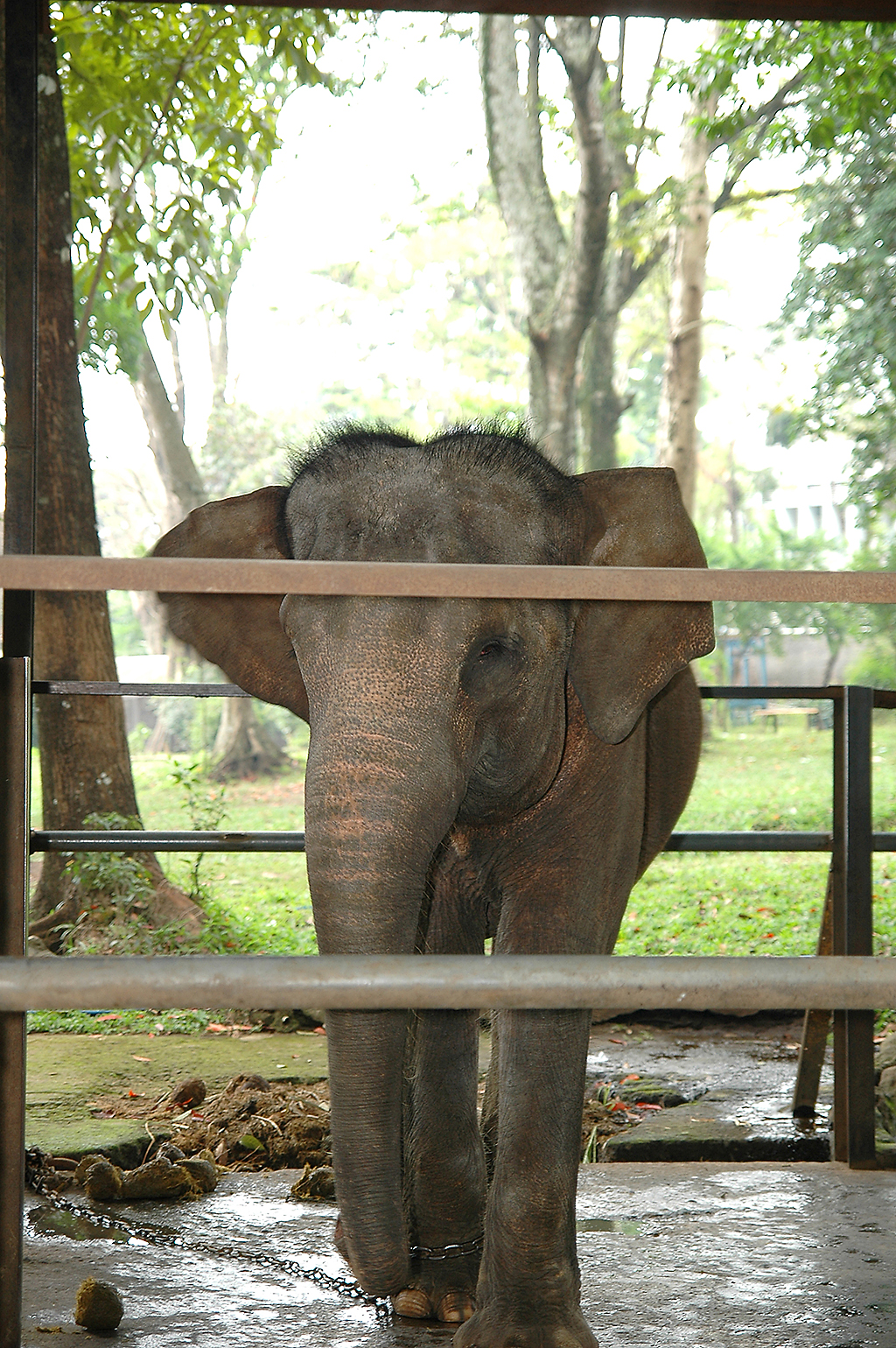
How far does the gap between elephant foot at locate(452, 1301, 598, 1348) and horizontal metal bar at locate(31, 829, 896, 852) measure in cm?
120

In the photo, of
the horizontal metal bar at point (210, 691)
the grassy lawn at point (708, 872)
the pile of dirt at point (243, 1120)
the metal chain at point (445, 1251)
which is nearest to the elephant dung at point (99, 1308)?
the metal chain at point (445, 1251)

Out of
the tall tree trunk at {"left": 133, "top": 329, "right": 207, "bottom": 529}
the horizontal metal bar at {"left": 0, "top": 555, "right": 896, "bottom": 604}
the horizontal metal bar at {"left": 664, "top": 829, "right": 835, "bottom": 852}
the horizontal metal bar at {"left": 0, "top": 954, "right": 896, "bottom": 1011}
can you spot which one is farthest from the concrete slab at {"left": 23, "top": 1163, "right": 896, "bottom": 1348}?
the tall tree trunk at {"left": 133, "top": 329, "right": 207, "bottom": 529}

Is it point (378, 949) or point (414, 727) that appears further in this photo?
point (414, 727)

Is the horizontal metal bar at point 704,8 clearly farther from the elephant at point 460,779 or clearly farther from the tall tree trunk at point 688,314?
the tall tree trunk at point 688,314

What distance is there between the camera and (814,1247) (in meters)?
2.75

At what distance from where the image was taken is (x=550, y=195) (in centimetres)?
1380

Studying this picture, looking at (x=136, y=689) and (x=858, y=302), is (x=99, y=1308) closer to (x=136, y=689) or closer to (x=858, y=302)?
(x=136, y=689)

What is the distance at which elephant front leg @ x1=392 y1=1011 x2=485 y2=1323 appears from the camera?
271 cm

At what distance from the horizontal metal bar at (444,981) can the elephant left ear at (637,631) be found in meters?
1.31

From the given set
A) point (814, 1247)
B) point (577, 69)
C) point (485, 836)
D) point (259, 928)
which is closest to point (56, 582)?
point (485, 836)

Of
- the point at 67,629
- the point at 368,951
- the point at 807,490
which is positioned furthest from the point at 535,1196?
the point at 807,490

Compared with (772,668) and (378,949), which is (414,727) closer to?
(378,949)

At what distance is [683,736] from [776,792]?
1030cm

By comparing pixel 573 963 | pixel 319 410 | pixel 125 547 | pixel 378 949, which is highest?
pixel 319 410
